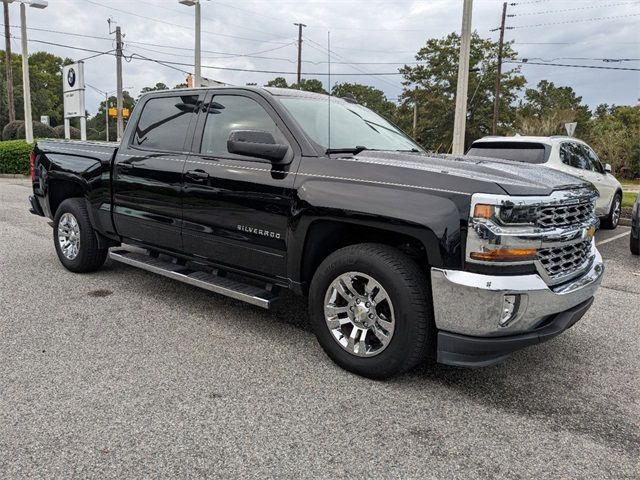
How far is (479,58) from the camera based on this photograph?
144ft

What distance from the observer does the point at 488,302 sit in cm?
293

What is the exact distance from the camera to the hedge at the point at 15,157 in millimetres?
19875

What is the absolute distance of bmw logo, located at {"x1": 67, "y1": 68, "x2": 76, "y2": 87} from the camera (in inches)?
829

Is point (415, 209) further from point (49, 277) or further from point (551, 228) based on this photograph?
point (49, 277)

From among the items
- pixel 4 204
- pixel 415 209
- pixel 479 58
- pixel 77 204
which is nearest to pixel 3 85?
pixel 479 58

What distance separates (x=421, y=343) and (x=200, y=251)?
212cm

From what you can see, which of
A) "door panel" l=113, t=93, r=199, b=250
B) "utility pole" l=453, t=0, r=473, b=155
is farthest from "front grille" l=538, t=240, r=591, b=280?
"utility pole" l=453, t=0, r=473, b=155

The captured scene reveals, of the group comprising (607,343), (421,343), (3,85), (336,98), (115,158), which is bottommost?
(607,343)

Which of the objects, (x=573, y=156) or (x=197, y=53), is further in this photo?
(x=197, y=53)

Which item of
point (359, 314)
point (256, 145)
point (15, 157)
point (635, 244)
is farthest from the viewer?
point (15, 157)

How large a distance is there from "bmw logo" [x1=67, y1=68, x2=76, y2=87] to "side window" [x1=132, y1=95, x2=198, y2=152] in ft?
60.8

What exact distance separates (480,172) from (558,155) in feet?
20.5

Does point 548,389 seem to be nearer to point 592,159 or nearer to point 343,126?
point 343,126

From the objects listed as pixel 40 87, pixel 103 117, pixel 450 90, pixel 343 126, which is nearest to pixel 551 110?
pixel 450 90
